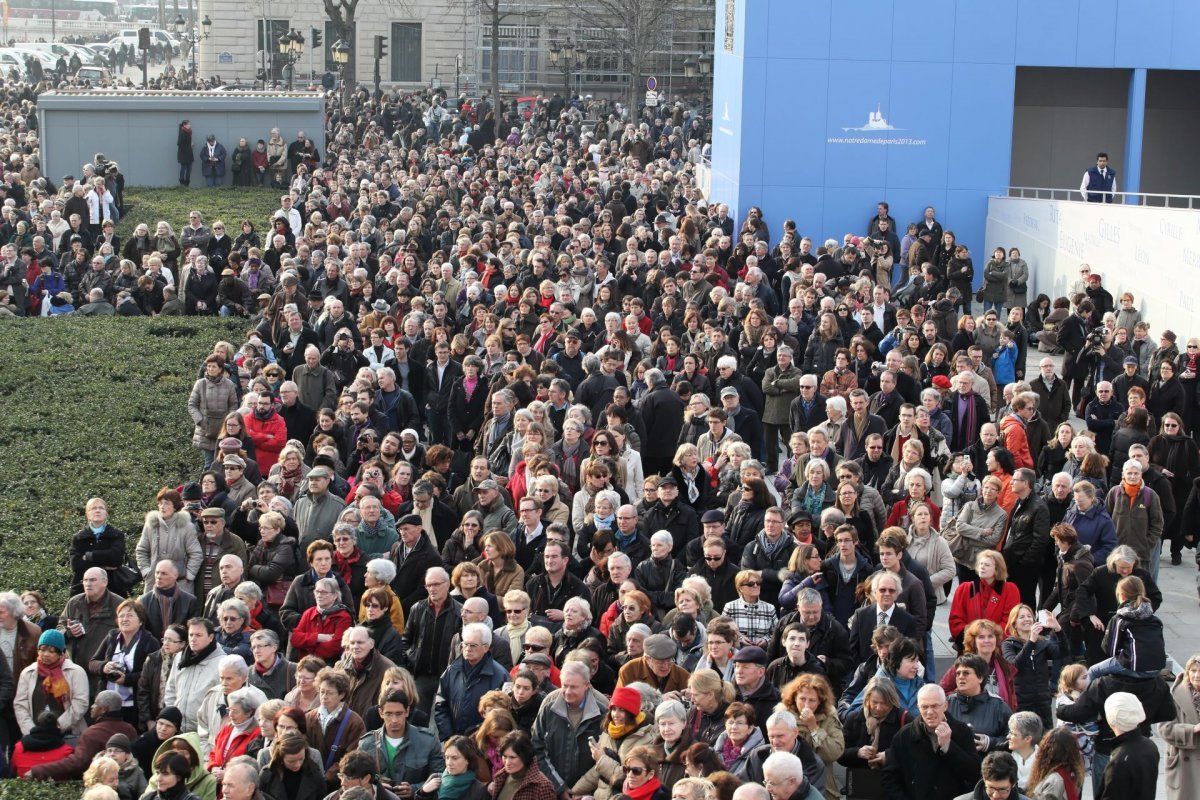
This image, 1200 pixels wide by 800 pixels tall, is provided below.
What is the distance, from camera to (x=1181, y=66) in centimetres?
2962

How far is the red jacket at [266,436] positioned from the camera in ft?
53.2

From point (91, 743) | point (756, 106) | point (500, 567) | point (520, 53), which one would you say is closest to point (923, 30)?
point (756, 106)

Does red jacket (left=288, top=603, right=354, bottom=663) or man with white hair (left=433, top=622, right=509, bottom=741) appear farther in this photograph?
red jacket (left=288, top=603, right=354, bottom=663)

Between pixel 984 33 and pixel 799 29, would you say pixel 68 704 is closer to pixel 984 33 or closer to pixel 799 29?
pixel 799 29

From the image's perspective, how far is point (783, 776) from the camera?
884 cm

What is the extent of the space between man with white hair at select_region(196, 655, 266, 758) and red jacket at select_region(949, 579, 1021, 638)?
4628 mm

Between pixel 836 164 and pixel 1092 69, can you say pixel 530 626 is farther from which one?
pixel 1092 69

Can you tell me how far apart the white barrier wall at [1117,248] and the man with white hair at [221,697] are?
44.7ft

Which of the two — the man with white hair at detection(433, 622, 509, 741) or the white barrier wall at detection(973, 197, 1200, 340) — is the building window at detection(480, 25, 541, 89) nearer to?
the white barrier wall at detection(973, 197, 1200, 340)

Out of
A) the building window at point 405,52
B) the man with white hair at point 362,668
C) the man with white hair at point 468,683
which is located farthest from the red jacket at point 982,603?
the building window at point 405,52

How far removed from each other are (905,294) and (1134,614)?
11.8 meters

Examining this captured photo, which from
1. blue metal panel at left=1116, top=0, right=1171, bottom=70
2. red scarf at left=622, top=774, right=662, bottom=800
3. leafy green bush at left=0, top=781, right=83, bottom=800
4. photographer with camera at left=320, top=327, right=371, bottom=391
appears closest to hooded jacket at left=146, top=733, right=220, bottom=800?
leafy green bush at left=0, top=781, right=83, bottom=800

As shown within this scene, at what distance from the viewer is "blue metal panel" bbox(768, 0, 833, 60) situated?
29594 mm

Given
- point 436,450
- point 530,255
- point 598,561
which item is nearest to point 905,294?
point 530,255
